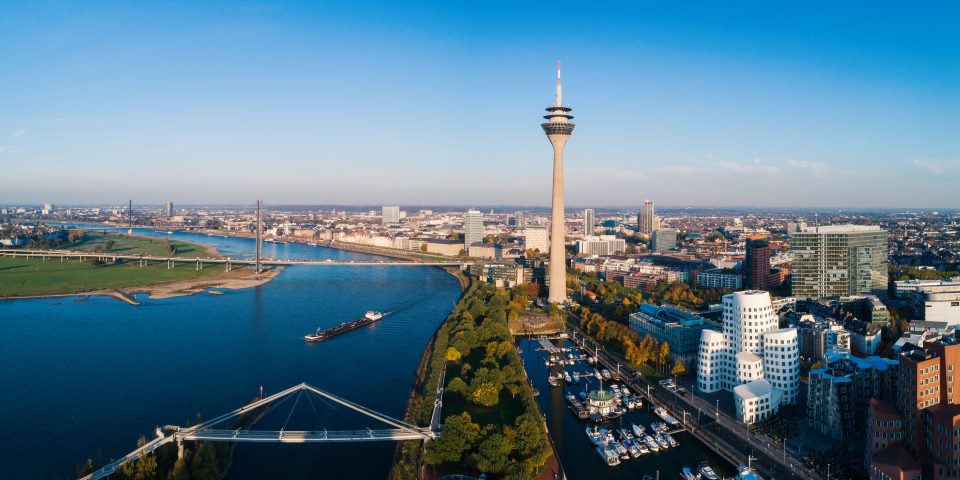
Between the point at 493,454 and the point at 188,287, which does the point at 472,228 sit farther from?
the point at 493,454

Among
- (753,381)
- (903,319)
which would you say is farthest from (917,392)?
(903,319)

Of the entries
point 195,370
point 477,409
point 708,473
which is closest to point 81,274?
point 195,370

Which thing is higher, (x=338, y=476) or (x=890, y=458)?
(x=890, y=458)

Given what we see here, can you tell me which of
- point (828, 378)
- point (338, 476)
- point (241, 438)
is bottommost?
point (338, 476)

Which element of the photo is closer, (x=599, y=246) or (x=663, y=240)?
(x=599, y=246)

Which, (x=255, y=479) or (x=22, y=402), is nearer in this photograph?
(x=255, y=479)

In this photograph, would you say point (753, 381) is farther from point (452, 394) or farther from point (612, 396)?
point (452, 394)
